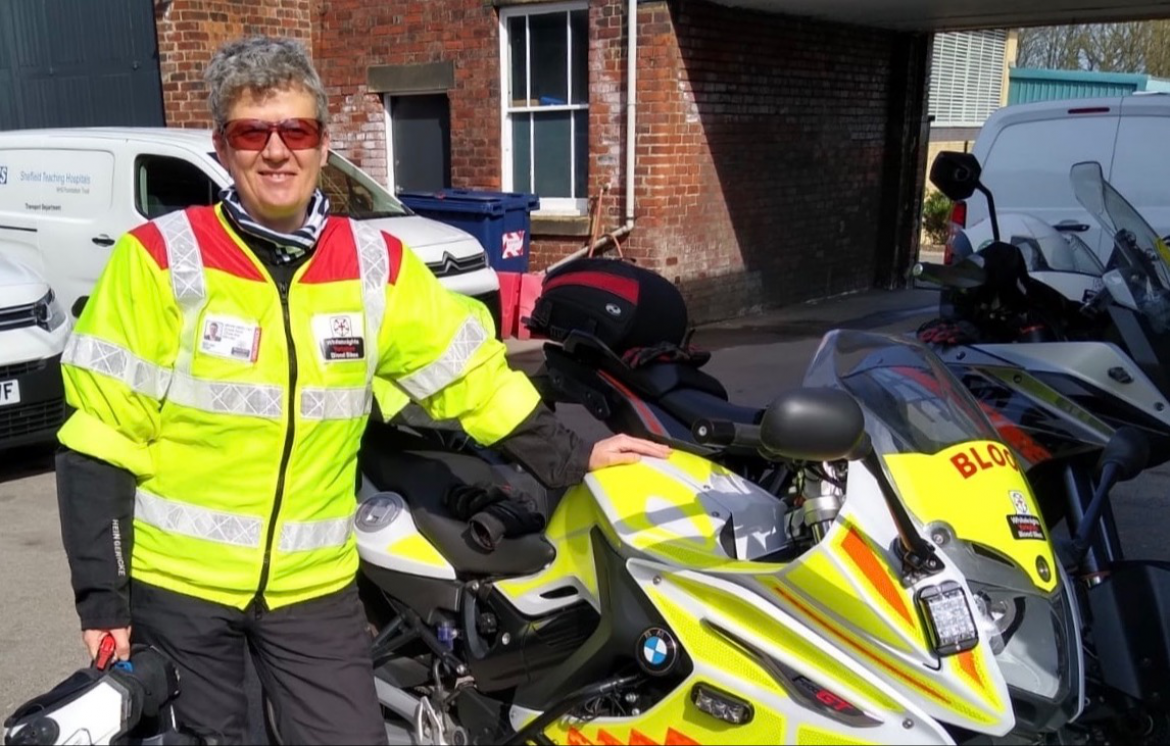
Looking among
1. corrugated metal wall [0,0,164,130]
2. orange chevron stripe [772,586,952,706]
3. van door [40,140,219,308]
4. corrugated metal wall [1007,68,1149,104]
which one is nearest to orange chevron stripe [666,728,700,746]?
orange chevron stripe [772,586,952,706]

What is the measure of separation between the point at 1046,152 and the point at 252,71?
7.02 metres

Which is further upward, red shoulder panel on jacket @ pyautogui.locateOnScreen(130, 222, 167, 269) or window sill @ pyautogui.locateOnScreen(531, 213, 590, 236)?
red shoulder panel on jacket @ pyautogui.locateOnScreen(130, 222, 167, 269)

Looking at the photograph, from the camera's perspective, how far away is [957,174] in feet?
11.7

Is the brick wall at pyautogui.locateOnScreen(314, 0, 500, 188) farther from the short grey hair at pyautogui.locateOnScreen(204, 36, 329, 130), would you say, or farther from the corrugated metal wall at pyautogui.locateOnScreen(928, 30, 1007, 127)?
the corrugated metal wall at pyautogui.locateOnScreen(928, 30, 1007, 127)

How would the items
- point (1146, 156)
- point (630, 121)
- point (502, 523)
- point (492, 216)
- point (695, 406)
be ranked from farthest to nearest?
point (630, 121) < point (492, 216) < point (1146, 156) < point (695, 406) < point (502, 523)

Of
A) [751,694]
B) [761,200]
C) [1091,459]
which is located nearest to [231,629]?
[751,694]

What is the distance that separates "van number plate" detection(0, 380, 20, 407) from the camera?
18.5 feet

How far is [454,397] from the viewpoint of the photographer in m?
2.31

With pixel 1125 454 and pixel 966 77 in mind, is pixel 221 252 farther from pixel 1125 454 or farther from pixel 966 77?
pixel 966 77

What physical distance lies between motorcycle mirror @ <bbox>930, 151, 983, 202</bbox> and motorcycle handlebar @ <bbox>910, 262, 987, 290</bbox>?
9.2 inches

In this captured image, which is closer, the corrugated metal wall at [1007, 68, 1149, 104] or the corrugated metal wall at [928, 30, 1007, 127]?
the corrugated metal wall at [1007, 68, 1149, 104]

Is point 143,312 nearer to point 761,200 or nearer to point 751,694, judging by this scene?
point 751,694

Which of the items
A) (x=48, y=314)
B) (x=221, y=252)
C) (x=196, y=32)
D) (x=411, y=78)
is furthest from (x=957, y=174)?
(x=196, y=32)

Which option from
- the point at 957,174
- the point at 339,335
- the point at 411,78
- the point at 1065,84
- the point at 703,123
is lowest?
the point at 339,335
